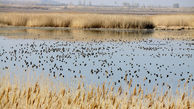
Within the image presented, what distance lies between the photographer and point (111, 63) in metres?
20.0

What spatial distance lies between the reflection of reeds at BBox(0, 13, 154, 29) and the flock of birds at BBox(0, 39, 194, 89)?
20259mm

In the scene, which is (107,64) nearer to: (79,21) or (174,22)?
(79,21)

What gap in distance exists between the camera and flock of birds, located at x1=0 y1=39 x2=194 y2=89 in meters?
16.2

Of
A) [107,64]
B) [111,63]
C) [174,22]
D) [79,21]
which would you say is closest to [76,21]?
[79,21]

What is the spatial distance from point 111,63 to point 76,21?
29.5 m

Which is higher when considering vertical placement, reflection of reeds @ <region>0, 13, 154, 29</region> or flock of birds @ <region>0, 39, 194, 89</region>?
reflection of reeds @ <region>0, 13, 154, 29</region>

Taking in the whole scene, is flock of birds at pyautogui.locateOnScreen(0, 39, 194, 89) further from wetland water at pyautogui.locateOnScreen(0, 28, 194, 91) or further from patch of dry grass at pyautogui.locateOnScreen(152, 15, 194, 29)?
patch of dry grass at pyautogui.locateOnScreen(152, 15, 194, 29)

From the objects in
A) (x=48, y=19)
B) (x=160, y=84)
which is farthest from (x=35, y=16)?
(x=160, y=84)

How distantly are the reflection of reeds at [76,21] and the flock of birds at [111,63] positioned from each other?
2026 cm

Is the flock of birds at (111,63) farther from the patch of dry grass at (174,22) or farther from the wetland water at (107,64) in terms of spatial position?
the patch of dry grass at (174,22)

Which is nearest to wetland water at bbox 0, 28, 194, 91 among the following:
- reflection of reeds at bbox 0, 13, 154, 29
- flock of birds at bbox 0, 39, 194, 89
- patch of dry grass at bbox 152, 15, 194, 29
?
flock of birds at bbox 0, 39, 194, 89

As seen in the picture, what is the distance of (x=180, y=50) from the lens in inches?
1079

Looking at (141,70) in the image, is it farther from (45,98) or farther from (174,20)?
(174,20)

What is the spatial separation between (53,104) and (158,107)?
8.53 feet
